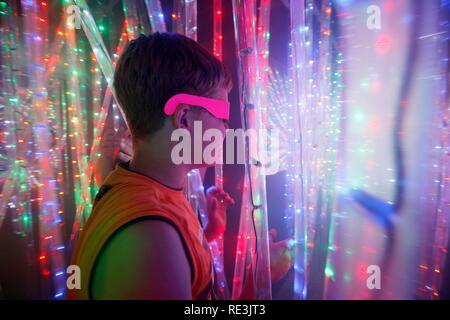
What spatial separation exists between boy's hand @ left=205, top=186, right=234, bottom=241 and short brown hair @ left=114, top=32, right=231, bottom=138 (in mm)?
524

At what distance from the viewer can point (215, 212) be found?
116 cm

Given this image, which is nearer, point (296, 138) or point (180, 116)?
point (180, 116)

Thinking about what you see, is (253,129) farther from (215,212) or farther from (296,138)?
(215,212)

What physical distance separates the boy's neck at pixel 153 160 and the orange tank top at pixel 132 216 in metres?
0.03

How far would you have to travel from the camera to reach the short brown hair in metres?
0.72

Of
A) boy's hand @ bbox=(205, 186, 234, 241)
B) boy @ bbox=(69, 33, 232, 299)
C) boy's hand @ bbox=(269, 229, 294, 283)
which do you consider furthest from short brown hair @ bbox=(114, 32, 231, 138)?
boy's hand @ bbox=(269, 229, 294, 283)

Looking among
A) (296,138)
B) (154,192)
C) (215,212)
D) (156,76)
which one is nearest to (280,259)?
(215,212)

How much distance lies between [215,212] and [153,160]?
20.0 inches

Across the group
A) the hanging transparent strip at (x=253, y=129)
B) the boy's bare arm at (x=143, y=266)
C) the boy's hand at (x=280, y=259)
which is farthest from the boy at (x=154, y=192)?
the boy's hand at (x=280, y=259)

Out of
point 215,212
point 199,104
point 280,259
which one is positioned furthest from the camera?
point 280,259

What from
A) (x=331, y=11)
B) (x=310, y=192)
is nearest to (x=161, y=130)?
(x=310, y=192)

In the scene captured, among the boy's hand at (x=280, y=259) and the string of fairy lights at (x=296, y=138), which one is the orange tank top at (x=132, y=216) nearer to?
the string of fairy lights at (x=296, y=138)
